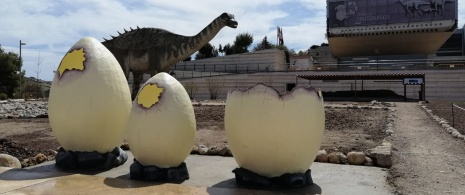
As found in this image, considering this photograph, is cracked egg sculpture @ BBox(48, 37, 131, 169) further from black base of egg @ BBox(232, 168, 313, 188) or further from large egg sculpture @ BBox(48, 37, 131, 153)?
black base of egg @ BBox(232, 168, 313, 188)

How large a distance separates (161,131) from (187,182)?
2.64 feet

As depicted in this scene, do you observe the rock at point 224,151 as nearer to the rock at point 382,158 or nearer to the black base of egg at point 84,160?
the black base of egg at point 84,160

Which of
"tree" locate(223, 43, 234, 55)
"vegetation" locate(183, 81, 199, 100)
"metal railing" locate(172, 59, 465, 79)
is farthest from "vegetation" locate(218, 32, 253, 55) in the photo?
"vegetation" locate(183, 81, 199, 100)

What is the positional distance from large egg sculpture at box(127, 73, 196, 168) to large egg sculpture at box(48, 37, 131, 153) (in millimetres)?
780

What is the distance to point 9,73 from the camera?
46688 mm

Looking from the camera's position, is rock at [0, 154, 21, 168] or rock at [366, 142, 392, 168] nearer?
rock at [366, 142, 392, 168]

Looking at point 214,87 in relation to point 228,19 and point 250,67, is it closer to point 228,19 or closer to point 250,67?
point 250,67

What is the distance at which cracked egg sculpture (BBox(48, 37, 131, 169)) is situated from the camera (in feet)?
20.5

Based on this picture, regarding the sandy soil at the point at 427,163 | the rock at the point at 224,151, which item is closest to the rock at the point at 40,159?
the rock at the point at 224,151

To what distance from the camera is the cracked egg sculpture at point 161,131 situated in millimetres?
5512

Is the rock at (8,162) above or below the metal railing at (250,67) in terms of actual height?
below

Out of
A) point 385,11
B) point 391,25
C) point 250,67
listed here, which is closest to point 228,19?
point 250,67

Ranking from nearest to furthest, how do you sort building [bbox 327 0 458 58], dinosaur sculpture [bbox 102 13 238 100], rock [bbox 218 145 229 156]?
rock [bbox 218 145 229 156] → dinosaur sculpture [bbox 102 13 238 100] → building [bbox 327 0 458 58]

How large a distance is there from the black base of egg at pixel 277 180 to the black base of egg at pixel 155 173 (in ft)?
2.98
